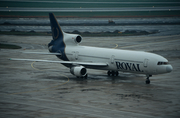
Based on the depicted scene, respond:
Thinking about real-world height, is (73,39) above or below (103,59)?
above

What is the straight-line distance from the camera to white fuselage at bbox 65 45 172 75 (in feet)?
123

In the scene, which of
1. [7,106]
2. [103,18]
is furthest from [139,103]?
[103,18]

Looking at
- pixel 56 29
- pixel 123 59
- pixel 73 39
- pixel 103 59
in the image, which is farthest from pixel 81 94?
pixel 56 29

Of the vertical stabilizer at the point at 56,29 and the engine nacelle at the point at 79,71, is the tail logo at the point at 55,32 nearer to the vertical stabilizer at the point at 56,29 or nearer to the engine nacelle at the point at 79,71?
the vertical stabilizer at the point at 56,29

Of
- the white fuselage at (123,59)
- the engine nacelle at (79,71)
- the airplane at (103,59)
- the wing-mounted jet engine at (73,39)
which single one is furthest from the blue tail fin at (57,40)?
the engine nacelle at (79,71)

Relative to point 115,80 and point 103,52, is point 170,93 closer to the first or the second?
point 115,80

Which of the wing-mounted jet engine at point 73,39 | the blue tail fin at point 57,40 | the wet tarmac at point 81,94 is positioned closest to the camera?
the wet tarmac at point 81,94

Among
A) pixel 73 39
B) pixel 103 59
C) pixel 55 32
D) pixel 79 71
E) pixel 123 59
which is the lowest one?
pixel 79 71

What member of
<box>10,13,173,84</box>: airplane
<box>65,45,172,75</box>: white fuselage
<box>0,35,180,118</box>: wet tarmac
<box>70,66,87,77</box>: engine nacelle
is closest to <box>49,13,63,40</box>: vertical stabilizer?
<box>10,13,173,84</box>: airplane

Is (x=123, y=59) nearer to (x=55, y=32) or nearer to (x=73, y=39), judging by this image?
(x=73, y=39)

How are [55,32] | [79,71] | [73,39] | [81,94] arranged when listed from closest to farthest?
1. [81,94]
2. [79,71]
3. [73,39]
4. [55,32]

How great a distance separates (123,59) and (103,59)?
3.48 metres

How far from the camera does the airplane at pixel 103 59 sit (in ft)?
123

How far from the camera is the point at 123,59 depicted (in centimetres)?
3978
